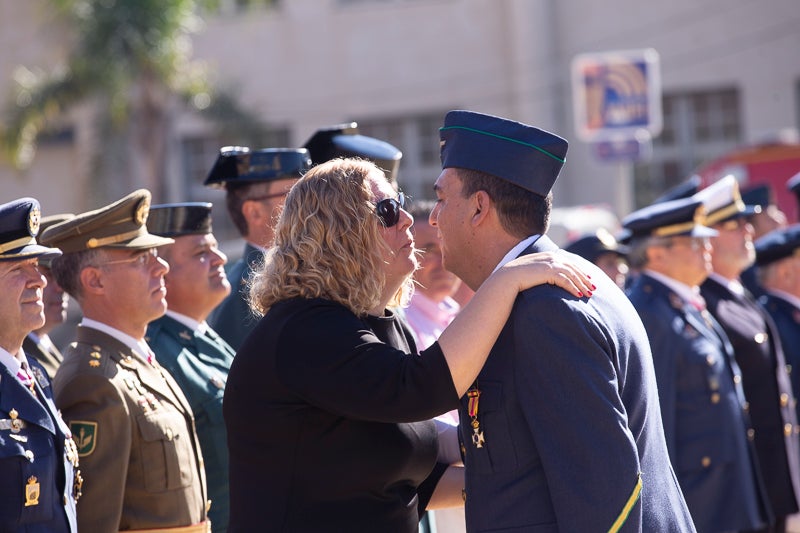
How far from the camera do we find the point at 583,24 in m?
19.8

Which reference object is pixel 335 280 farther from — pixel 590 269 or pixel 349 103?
pixel 349 103

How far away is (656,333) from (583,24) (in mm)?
15343

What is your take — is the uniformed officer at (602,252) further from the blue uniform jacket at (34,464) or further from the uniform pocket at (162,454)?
the blue uniform jacket at (34,464)

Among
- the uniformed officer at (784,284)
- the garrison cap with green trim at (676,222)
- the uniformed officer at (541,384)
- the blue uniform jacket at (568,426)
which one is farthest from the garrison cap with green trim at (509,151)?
the uniformed officer at (784,284)

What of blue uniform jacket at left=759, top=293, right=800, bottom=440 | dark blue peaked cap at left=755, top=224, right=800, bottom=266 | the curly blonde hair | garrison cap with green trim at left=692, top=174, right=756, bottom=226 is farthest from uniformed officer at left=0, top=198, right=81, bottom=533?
dark blue peaked cap at left=755, top=224, right=800, bottom=266

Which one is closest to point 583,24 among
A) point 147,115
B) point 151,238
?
point 147,115

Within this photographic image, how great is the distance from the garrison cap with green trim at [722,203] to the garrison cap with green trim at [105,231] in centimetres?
323

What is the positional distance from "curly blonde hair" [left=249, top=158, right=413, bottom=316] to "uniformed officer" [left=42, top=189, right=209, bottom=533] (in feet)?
2.87

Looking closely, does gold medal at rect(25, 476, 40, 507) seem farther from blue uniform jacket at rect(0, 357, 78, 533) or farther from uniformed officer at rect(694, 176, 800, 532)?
uniformed officer at rect(694, 176, 800, 532)

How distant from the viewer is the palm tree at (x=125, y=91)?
1656cm

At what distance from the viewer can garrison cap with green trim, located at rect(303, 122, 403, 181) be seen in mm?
4961

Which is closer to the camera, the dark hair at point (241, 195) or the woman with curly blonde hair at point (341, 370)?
the woman with curly blonde hair at point (341, 370)

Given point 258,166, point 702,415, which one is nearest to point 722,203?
point 702,415

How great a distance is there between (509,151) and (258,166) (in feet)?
6.81
